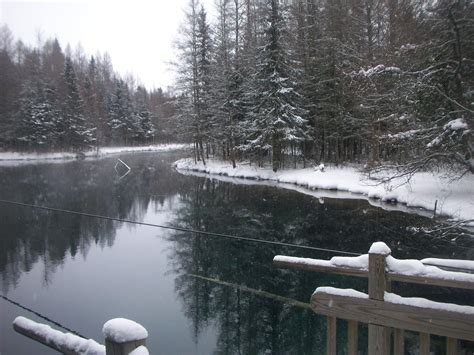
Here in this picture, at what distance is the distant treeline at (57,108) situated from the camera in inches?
1564

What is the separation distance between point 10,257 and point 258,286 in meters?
6.46

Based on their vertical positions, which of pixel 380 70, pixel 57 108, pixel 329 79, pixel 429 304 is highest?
pixel 57 108

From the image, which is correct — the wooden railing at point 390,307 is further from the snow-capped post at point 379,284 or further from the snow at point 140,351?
the snow at point 140,351

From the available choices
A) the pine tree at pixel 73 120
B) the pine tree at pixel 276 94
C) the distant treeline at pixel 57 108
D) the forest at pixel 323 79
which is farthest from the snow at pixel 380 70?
the pine tree at pixel 73 120

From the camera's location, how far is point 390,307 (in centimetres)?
200

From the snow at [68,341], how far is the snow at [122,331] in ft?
0.71

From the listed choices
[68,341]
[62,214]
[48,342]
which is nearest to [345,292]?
[68,341]

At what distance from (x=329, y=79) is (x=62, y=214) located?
625 inches

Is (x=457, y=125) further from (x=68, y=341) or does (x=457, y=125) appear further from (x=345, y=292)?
(x=68, y=341)

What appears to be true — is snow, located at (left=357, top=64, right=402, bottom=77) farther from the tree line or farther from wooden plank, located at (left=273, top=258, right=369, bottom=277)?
wooden plank, located at (left=273, top=258, right=369, bottom=277)

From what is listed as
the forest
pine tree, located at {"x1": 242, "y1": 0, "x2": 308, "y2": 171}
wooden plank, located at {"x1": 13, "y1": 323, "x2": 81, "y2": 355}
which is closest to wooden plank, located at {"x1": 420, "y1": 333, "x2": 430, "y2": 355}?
wooden plank, located at {"x1": 13, "y1": 323, "x2": 81, "y2": 355}

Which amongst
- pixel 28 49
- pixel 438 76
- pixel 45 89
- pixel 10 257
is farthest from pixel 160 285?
pixel 28 49

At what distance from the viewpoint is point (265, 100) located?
21859 mm

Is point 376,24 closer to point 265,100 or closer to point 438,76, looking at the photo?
point 265,100
